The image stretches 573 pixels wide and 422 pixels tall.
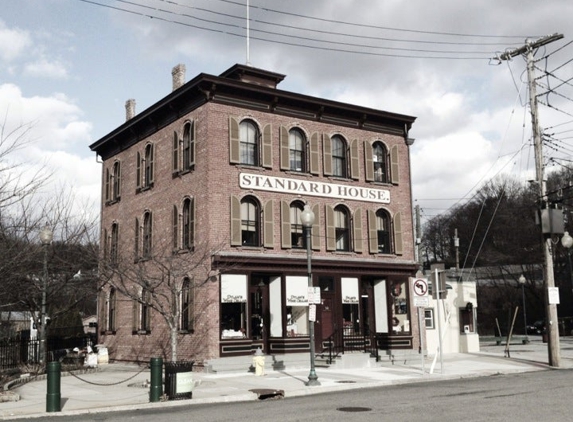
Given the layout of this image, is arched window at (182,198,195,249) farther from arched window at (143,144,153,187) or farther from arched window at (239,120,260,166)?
arched window at (143,144,153,187)

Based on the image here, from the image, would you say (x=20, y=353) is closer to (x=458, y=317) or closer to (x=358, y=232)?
(x=358, y=232)

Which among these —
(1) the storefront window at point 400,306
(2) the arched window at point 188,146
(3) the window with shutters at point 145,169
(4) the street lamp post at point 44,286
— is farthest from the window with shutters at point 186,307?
(1) the storefront window at point 400,306

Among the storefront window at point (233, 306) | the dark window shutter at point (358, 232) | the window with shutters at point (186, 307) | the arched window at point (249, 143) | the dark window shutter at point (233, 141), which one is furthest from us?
the dark window shutter at point (358, 232)

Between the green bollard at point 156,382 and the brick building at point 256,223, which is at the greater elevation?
the brick building at point 256,223

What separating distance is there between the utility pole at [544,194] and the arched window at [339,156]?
7911mm

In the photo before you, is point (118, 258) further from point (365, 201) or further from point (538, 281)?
point (538, 281)

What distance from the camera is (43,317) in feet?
74.5

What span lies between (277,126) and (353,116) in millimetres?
4082

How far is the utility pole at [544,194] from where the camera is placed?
25219 mm

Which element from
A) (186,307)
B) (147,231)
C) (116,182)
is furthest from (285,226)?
(116,182)

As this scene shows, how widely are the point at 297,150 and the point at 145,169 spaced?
7.22 metres

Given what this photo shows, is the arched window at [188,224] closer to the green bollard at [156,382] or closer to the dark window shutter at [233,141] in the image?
the dark window shutter at [233,141]

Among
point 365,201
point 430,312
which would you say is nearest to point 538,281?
point 430,312

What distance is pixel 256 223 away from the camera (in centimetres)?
2636
